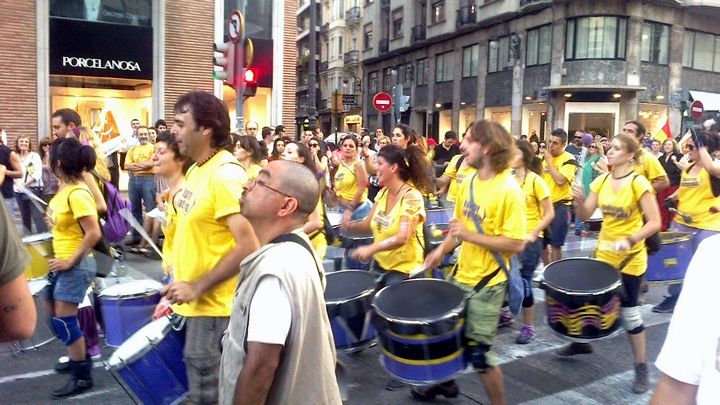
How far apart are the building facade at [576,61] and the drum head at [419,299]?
22065 millimetres

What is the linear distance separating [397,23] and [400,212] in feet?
144

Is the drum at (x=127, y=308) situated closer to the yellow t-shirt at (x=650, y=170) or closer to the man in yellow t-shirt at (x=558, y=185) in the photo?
the yellow t-shirt at (x=650, y=170)

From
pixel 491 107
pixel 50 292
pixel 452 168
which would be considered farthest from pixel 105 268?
pixel 491 107

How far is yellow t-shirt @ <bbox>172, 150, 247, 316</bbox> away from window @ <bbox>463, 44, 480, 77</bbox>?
35295mm

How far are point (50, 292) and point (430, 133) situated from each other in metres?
38.9

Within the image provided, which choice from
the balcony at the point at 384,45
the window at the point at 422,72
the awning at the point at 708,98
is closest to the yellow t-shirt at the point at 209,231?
the awning at the point at 708,98

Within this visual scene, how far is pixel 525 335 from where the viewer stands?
5.83 m

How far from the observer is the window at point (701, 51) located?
107 ft

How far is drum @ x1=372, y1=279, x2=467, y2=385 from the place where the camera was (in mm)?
3617

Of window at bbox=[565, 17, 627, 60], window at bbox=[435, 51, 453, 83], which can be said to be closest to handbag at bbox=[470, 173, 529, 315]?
window at bbox=[565, 17, 627, 60]

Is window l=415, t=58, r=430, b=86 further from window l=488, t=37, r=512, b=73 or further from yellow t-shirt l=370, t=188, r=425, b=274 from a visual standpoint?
yellow t-shirt l=370, t=188, r=425, b=274

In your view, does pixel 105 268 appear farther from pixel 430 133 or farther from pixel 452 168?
pixel 430 133

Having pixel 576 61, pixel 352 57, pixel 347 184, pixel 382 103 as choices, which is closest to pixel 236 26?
pixel 347 184

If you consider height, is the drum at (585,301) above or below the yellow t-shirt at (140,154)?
below
